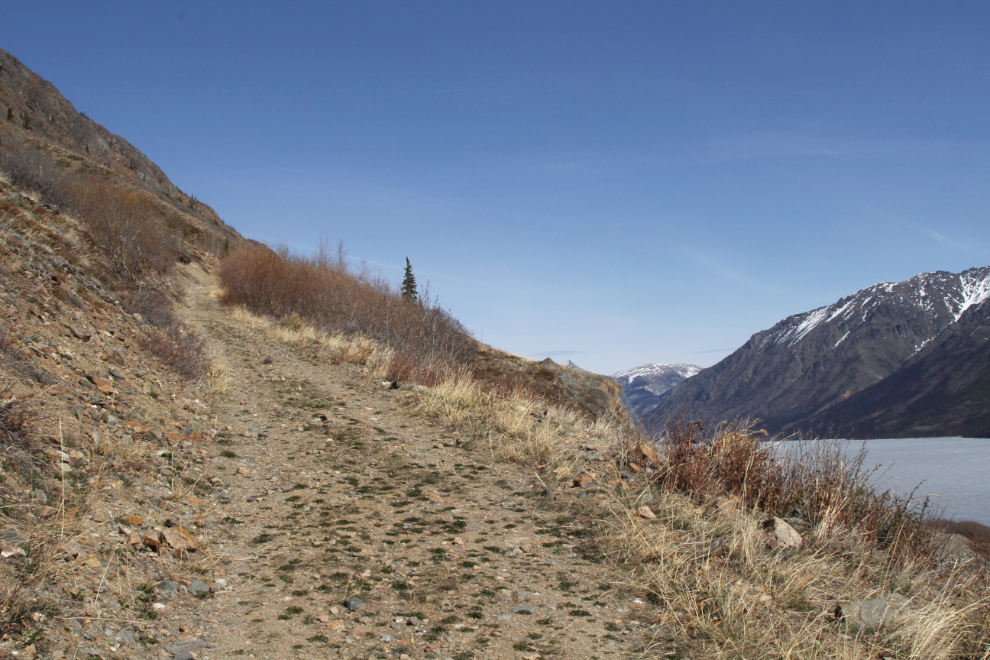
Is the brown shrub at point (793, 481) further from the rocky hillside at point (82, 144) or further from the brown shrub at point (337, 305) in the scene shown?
the rocky hillside at point (82, 144)

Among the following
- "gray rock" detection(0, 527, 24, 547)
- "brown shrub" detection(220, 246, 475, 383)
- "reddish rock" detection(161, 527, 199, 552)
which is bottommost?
"reddish rock" detection(161, 527, 199, 552)

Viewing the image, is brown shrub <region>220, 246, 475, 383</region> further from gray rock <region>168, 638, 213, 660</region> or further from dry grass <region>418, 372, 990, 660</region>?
gray rock <region>168, 638, 213, 660</region>

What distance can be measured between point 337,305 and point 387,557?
17.5 meters

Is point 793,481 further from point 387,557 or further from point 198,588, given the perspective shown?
point 198,588

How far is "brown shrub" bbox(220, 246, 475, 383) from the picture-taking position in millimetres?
18578

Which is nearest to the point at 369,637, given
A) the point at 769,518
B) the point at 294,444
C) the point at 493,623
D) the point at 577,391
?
the point at 493,623

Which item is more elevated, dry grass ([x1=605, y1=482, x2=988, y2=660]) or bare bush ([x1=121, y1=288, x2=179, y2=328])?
bare bush ([x1=121, y1=288, x2=179, y2=328])

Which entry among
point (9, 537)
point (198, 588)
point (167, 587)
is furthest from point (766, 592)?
point (9, 537)

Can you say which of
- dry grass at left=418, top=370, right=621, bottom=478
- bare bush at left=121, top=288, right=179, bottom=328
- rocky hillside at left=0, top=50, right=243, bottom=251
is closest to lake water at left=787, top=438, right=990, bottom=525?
dry grass at left=418, top=370, right=621, bottom=478

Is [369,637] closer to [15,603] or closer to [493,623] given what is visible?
[493,623]

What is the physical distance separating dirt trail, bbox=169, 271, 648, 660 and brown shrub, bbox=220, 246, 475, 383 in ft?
34.1

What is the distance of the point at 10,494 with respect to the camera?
3.48 metres

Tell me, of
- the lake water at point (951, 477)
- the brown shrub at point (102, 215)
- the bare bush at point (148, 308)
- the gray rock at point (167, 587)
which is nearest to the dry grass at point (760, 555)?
the gray rock at point (167, 587)

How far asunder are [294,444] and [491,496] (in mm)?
2916
